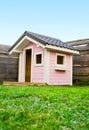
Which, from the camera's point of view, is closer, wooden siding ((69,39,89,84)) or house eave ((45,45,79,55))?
house eave ((45,45,79,55))

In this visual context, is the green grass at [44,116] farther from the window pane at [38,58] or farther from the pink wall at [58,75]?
the window pane at [38,58]

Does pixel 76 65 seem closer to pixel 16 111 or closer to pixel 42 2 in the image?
pixel 42 2

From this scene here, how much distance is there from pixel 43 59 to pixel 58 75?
1129 millimetres

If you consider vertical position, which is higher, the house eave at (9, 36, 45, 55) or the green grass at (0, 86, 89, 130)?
the house eave at (9, 36, 45, 55)

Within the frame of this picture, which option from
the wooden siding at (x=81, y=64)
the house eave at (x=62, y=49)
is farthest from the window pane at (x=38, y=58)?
the wooden siding at (x=81, y=64)

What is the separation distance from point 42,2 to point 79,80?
4.67m

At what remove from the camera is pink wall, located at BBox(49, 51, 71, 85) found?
12041 mm

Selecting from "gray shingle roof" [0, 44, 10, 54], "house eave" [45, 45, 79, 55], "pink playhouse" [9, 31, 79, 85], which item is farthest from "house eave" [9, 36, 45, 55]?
"house eave" [45, 45, 79, 55]

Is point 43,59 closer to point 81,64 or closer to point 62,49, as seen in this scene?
point 62,49

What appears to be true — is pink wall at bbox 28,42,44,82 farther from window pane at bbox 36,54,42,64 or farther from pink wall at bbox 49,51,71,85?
pink wall at bbox 49,51,71,85

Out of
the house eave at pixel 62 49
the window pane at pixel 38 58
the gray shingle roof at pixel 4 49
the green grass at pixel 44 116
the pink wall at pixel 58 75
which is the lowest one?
the green grass at pixel 44 116

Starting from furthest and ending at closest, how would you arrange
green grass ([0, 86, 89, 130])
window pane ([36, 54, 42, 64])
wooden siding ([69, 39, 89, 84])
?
wooden siding ([69, 39, 89, 84])
window pane ([36, 54, 42, 64])
green grass ([0, 86, 89, 130])

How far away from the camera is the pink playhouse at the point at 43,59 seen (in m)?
11.9

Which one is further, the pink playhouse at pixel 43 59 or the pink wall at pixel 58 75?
the pink wall at pixel 58 75
